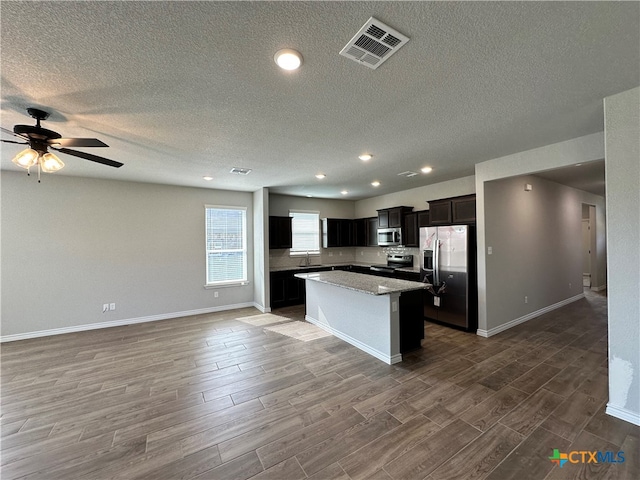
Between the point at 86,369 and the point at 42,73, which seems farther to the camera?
the point at 86,369

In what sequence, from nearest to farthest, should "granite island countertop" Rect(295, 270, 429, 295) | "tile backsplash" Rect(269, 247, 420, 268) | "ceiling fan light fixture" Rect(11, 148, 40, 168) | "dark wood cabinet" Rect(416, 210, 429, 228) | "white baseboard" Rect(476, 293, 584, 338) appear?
"ceiling fan light fixture" Rect(11, 148, 40, 168)
"granite island countertop" Rect(295, 270, 429, 295)
"white baseboard" Rect(476, 293, 584, 338)
"dark wood cabinet" Rect(416, 210, 429, 228)
"tile backsplash" Rect(269, 247, 420, 268)

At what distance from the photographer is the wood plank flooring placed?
1.80 metres

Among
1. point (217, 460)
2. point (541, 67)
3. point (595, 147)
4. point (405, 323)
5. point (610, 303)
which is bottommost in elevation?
point (217, 460)

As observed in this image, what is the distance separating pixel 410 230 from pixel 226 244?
4262 millimetres

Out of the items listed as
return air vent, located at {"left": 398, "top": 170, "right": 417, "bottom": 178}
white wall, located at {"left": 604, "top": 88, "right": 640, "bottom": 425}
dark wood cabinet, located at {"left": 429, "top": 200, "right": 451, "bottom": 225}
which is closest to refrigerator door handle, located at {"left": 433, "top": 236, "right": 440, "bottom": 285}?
dark wood cabinet, located at {"left": 429, "top": 200, "right": 451, "bottom": 225}

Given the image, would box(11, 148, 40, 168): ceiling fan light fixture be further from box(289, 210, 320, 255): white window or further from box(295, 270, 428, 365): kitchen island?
box(289, 210, 320, 255): white window

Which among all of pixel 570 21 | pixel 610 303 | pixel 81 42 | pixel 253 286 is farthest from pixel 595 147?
pixel 253 286

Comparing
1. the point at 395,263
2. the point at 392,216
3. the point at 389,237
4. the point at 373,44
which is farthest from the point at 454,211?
the point at 373,44

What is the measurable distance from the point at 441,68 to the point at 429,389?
9.39 feet

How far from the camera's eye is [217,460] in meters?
1.85

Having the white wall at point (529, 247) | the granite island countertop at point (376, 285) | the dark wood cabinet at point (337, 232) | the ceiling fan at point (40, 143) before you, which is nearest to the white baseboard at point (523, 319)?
the white wall at point (529, 247)

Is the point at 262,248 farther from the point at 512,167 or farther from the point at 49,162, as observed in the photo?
the point at 512,167

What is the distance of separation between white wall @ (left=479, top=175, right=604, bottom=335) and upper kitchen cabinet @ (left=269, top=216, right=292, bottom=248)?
4.24 meters

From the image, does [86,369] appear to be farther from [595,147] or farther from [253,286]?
[595,147]
